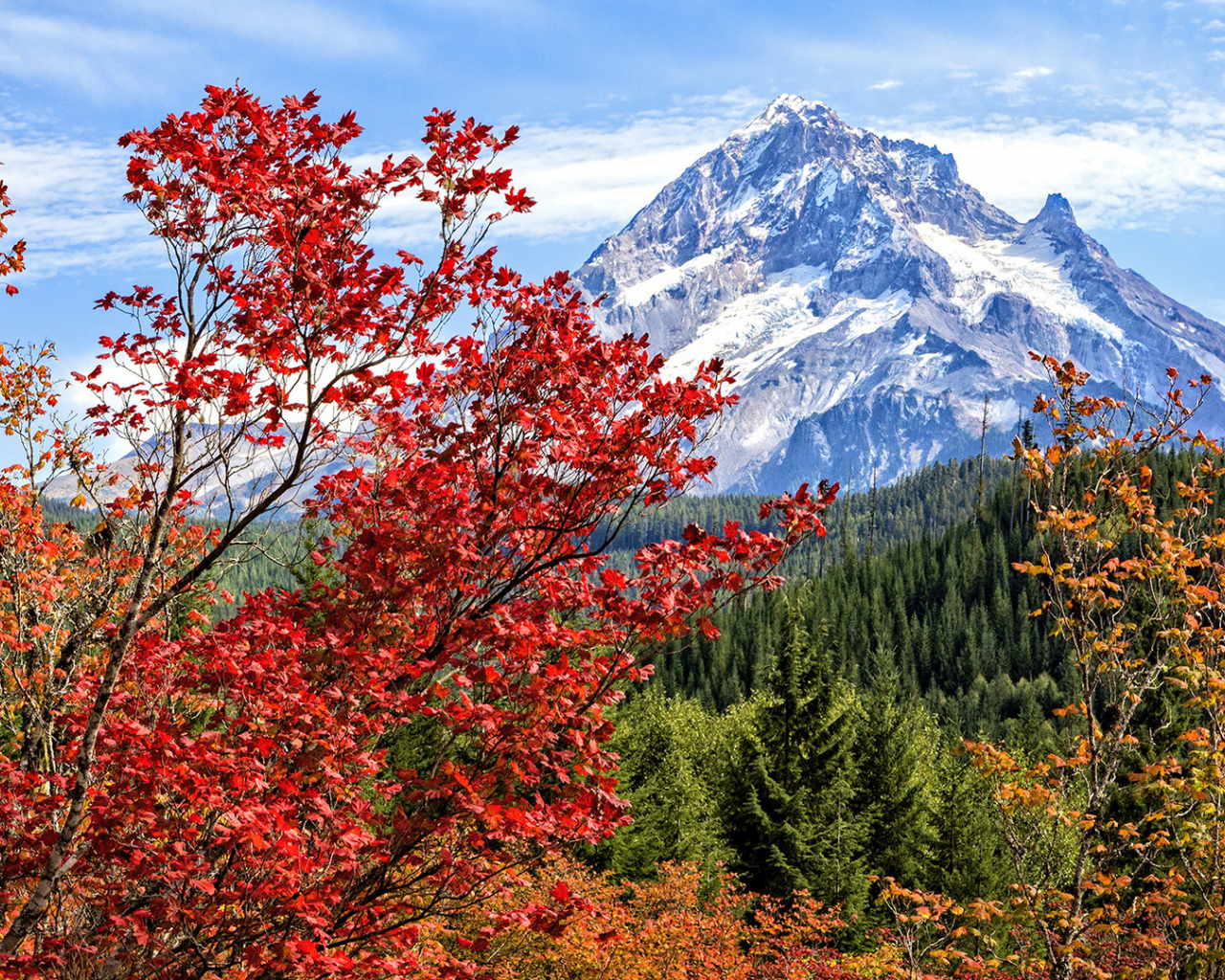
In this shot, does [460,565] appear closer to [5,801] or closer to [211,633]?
[211,633]

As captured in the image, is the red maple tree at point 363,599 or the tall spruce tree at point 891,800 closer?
the red maple tree at point 363,599

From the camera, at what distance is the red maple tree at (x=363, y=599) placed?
5.55m

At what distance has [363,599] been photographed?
6.09m

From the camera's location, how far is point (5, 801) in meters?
6.35

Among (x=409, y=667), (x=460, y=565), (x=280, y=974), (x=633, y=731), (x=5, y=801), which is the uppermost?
(x=460, y=565)

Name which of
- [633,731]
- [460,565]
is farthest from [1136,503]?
[633,731]

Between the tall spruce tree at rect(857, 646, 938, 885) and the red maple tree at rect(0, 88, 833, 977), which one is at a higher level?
the red maple tree at rect(0, 88, 833, 977)

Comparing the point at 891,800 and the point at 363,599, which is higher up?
the point at 363,599

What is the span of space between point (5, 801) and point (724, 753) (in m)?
35.7

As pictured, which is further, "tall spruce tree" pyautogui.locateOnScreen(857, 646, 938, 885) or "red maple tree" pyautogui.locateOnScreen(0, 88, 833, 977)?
"tall spruce tree" pyautogui.locateOnScreen(857, 646, 938, 885)

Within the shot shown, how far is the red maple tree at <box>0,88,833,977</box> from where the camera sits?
18.2 feet

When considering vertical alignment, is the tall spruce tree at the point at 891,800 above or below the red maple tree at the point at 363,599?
below

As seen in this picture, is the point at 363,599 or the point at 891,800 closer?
the point at 363,599

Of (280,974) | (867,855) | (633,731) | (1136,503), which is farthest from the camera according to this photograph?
(633,731)
